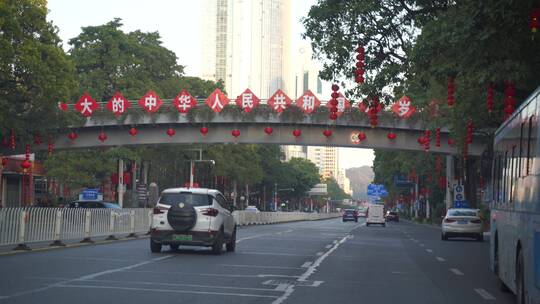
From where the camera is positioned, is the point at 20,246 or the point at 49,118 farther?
the point at 49,118

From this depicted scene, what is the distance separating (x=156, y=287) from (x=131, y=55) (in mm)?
54534

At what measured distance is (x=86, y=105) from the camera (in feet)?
176

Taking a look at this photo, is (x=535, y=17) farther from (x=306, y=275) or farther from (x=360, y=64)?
(x=360, y=64)

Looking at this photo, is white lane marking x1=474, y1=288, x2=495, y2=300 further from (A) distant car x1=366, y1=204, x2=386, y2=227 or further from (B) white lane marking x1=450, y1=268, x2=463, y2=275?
(A) distant car x1=366, y1=204, x2=386, y2=227

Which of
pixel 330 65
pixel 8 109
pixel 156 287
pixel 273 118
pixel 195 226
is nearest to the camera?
pixel 156 287

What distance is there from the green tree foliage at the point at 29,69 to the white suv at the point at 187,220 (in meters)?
18.4

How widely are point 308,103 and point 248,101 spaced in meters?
3.90

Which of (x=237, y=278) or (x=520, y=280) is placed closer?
(x=520, y=280)

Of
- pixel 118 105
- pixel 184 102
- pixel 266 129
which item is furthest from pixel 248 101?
pixel 118 105

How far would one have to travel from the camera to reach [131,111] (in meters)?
55.7

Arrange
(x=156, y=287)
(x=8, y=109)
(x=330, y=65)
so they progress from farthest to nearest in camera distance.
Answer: (x=8, y=109)
(x=330, y=65)
(x=156, y=287)

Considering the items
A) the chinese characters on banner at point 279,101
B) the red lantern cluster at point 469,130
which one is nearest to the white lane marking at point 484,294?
the red lantern cluster at point 469,130

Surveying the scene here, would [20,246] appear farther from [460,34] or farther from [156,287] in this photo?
[460,34]

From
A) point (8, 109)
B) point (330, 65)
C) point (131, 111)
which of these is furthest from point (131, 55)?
point (330, 65)
